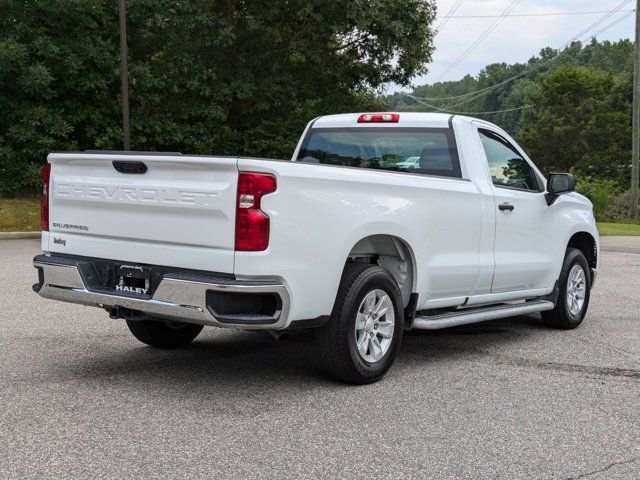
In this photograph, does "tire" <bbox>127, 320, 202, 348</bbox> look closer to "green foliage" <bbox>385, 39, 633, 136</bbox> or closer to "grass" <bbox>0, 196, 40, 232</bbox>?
"grass" <bbox>0, 196, 40, 232</bbox>

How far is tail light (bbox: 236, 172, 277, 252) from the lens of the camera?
493 cm

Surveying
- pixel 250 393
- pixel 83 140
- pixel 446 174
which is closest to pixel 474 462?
pixel 250 393

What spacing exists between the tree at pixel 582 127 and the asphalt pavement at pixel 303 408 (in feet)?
237

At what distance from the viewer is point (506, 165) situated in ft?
24.7

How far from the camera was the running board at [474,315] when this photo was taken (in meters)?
6.31

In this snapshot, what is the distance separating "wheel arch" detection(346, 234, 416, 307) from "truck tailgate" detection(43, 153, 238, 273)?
4.28ft

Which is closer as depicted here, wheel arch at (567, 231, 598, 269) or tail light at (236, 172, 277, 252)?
tail light at (236, 172, 277, 252)

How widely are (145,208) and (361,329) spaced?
67.3 inches

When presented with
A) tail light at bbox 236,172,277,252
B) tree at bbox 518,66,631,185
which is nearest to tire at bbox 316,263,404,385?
tail light at bbox 236,172,277,252

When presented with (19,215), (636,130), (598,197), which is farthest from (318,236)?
(636,130)

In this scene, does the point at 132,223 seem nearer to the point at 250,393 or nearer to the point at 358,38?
the point at 250,393

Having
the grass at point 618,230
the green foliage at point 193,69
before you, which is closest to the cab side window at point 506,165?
the grass at point 618,230

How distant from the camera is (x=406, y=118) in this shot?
7164 mm

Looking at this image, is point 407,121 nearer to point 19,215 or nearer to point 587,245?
point 587,245
